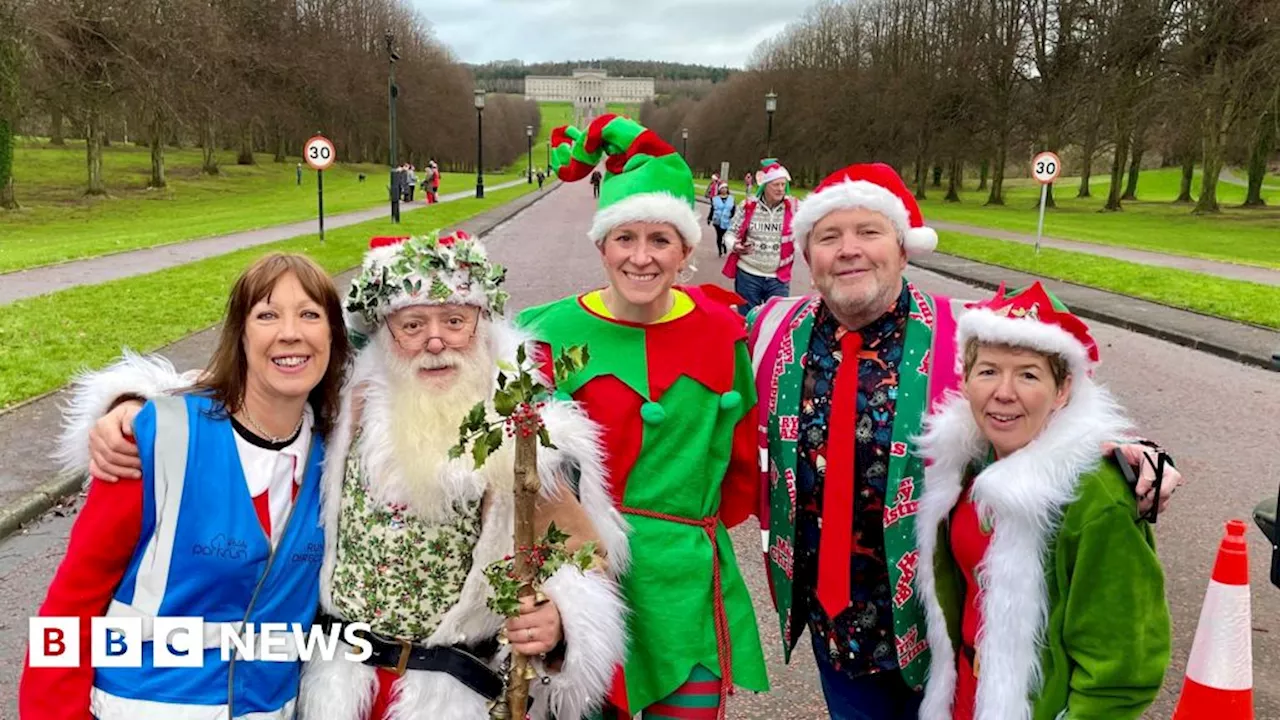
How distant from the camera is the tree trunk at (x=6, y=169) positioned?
2831 cm

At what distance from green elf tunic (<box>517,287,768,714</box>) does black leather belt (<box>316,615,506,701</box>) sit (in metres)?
0.40

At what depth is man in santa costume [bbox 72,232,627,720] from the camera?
2098 mm

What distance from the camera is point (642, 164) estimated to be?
269 centimetres

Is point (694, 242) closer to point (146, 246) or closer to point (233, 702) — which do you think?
point (233, 702)

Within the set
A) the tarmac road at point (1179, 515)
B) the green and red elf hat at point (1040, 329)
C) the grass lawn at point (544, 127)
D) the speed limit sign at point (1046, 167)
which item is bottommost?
the tarmac road at point (1179, 515)

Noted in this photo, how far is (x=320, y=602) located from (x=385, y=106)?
71.5 meters

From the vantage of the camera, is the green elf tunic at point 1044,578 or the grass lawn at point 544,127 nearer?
the green elf tunic at point 1044,578

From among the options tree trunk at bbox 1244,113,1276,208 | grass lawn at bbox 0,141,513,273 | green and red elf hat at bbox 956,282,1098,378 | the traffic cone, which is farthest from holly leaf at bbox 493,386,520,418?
tree trunk at bbox 1244,113,1276,208

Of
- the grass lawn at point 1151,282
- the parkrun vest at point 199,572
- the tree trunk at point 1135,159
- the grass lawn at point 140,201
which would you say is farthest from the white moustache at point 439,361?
the tree trunk at point 1135,159

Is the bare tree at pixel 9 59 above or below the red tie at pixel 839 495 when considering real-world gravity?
above

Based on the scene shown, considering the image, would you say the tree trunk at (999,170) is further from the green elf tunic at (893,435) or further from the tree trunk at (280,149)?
the tree trunk at (280,149)

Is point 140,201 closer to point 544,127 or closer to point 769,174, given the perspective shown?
point 769,174

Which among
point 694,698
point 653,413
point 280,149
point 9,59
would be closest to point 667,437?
point 653,413

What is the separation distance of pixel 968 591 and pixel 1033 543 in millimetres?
299
